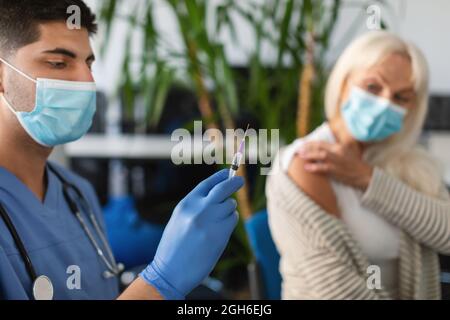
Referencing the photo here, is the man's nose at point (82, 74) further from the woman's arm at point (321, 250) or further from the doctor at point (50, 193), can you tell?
the woman's arm at point (321, 250)

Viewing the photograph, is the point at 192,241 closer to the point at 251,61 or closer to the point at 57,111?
the point at 57,111

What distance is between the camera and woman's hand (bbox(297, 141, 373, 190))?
2.44ft

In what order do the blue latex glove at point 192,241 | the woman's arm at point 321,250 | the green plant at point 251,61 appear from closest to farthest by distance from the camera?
the blue latex glove at point 192,241 → the woman's arm at point 321,250 → the green plant at point 251,61

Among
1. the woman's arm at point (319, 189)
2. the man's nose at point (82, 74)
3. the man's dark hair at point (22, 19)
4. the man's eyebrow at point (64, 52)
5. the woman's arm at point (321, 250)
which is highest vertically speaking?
the man's dark hair at point (22, 19)

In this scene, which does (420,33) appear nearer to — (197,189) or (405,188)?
(405,188)

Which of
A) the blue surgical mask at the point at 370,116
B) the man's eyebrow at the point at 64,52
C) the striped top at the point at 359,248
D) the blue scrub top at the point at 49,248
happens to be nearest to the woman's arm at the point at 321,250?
the striped top at the point at 359,248

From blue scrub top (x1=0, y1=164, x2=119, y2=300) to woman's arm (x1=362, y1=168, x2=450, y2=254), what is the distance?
38 cm

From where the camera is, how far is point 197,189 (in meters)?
0.45

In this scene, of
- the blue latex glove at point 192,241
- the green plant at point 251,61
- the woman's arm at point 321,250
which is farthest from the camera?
the green plant at point 251,61

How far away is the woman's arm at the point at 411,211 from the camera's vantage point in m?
0.72

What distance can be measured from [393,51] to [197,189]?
0.42 metres

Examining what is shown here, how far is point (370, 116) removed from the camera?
0.73 m

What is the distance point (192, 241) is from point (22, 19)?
26cm

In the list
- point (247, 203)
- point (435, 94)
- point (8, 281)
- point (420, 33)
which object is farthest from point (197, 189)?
point (435, 94)
